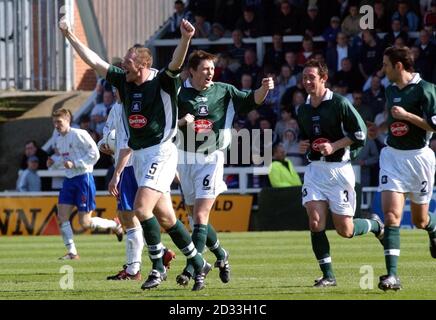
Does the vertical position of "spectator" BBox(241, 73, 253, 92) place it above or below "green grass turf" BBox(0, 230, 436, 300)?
above

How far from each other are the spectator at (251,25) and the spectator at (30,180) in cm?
600

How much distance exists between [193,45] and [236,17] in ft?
4.09

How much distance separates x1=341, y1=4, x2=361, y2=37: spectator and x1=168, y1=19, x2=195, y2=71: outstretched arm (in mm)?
15772

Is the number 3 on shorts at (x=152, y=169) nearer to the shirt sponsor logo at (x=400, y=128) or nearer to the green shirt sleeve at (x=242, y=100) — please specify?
the green shirt sleeve at (x=242, y=100)

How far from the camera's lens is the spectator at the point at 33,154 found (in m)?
27.7

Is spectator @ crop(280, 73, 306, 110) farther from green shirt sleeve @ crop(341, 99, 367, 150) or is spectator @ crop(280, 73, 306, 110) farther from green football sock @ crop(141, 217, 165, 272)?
green football sock @ crop(141, 217, 165, 272)

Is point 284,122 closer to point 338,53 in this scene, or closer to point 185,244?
point 338,53

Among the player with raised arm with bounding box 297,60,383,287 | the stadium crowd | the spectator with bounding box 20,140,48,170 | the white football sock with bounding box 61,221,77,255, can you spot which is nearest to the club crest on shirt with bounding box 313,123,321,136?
the player with raised arm with bounding box 297,60,383,287

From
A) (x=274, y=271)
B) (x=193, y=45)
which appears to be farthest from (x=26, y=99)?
(x=274, y=271)

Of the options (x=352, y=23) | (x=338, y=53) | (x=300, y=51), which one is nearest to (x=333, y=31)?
(x=352, y=23)

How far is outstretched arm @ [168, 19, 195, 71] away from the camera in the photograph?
11.4 metres

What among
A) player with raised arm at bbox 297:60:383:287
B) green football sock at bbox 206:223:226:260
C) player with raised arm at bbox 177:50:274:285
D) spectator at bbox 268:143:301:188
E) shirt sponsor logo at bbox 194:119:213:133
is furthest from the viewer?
spectator at bbox 268:143:301:188

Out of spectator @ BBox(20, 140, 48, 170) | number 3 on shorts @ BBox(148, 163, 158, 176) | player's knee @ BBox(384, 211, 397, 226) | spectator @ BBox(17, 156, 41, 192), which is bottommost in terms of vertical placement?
spectator @ BBox(17, 156, 41, 192)

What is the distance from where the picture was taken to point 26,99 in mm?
32031
